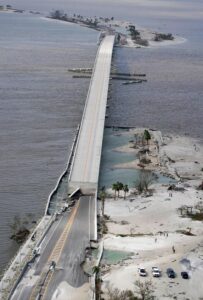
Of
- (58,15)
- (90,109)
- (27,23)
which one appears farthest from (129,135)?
(58,15)

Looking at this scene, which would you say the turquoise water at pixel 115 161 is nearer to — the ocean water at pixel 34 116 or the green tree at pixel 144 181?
the green tree at pixel 144 181

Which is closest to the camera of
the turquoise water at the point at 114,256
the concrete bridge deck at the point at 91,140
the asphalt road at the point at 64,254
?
the asphalt road at the point at 64,254

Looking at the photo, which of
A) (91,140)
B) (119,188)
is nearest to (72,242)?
(119,188)

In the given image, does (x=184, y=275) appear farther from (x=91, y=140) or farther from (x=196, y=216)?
(x=91, y=140)

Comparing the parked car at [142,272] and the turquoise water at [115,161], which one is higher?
the parked car at [142,272]

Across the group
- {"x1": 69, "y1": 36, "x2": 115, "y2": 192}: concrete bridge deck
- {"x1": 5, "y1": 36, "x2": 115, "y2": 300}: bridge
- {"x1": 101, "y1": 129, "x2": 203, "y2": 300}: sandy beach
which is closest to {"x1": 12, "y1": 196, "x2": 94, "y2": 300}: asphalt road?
{"x1": 5, "y1": 36, "x2": 115, "y2": 300}: bridge

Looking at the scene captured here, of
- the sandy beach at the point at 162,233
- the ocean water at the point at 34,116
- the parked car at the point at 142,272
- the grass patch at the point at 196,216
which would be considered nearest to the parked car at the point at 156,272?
the sandy beach at the point at 162,233

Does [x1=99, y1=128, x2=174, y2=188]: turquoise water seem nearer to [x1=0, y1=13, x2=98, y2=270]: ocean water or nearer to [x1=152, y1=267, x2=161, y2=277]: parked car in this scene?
[x1=0, y1=13, x2=98, y2=270]: ocean water
